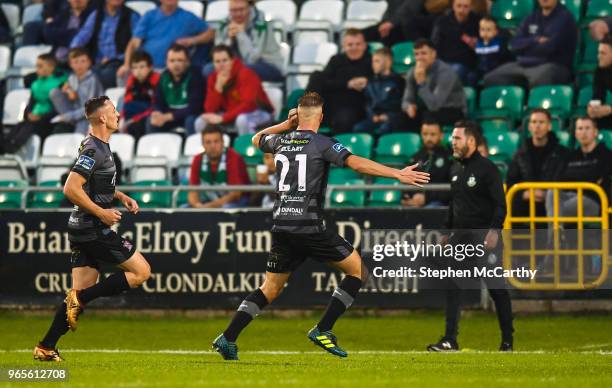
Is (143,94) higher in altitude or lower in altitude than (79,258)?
higher

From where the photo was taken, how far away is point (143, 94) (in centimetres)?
1977

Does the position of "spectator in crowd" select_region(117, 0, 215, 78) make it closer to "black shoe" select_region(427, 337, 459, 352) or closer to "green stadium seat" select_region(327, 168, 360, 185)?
"green stadium seat" select_region(327, 168, 360, 185)

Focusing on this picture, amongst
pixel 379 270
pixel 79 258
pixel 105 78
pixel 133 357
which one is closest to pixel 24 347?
pixel 133 357

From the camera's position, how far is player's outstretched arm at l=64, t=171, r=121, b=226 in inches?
428

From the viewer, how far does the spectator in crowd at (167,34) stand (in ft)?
66.6

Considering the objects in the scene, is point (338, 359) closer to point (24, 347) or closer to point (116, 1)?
point (24, 347)

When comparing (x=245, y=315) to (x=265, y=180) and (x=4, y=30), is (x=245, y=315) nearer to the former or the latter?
(x=265, y=180)

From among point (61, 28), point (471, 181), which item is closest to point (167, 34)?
point (61, 28)

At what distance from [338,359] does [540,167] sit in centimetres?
514

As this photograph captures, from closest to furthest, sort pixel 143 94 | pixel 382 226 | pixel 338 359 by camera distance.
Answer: pixel 338 359, pixel 382 226, pixel 143 94

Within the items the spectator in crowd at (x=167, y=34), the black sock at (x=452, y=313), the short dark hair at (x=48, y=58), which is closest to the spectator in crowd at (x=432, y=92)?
the spectator in crowd at (x=167, y=34)

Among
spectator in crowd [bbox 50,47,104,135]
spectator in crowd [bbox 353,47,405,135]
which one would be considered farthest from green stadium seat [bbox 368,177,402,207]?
spectator in crowd [bbox 50,47,104,135]

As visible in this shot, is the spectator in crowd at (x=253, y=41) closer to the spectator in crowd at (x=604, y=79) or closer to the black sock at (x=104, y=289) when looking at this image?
the spectator in crowd at (x=604, y=79)

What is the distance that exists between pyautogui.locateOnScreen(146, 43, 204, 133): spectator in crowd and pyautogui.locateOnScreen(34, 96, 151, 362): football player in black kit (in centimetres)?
788
